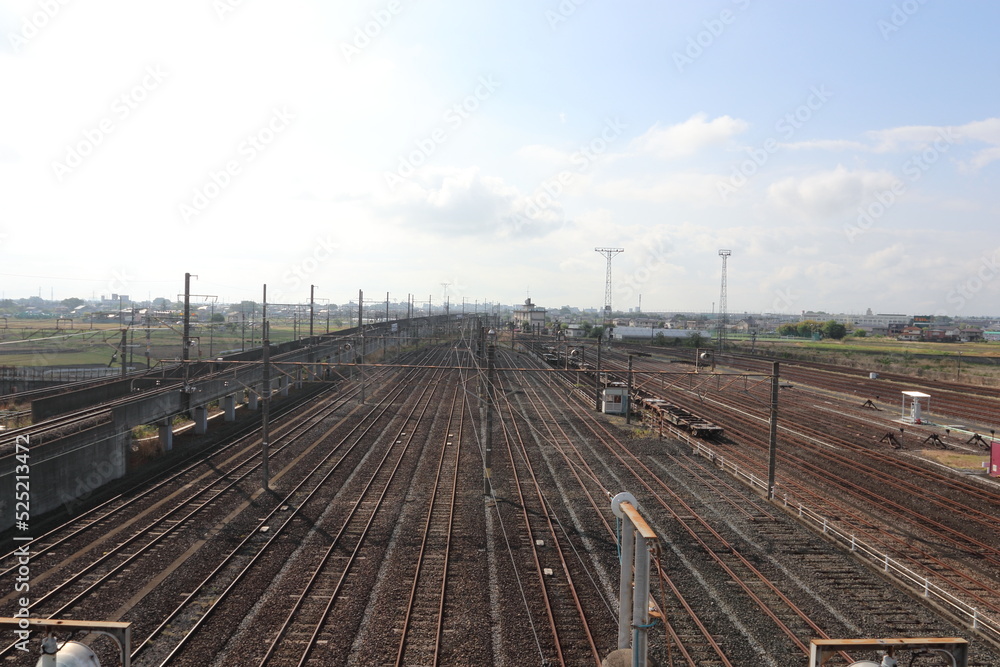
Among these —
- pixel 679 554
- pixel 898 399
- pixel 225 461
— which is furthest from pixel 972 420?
pixel 225 461

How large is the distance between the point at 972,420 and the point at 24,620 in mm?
34271

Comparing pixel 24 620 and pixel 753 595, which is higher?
pixel 24 620

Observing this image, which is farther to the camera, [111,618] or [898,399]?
[898,399]

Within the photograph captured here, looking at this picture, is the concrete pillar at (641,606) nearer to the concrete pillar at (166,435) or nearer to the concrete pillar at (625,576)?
the concrete pillar at (625,576)

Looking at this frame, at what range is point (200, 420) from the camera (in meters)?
21.7

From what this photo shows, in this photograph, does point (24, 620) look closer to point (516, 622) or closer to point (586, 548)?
point (516, 622)

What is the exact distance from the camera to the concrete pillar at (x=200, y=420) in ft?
70.7

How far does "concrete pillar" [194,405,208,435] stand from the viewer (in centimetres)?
2156

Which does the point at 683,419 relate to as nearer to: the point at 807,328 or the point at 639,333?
the point at 639,333

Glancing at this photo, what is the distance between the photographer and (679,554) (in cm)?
1170

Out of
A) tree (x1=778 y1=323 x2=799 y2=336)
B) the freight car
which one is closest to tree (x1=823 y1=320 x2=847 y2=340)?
tree (x1=778 y1=323 x2=799 y2=336)

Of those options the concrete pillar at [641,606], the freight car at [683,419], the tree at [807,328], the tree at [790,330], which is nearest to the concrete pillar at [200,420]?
the freight car at [683,419]

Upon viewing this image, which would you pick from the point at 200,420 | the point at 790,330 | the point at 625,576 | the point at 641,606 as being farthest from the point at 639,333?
the point at 641,606

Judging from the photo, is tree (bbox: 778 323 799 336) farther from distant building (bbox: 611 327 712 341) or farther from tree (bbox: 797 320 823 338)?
distant building (bbox: 611 327 712 341)
